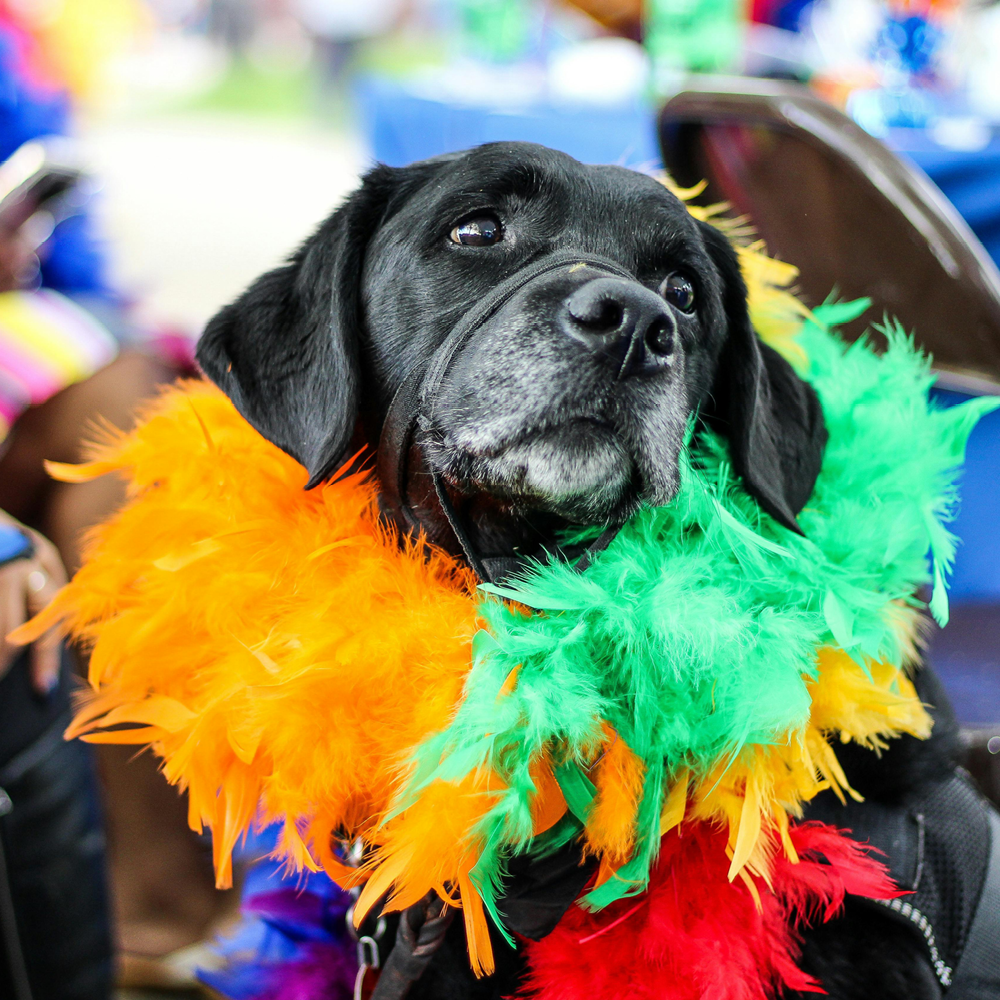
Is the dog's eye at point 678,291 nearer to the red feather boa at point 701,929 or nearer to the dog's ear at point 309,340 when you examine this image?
the dog's ear at point 309,340

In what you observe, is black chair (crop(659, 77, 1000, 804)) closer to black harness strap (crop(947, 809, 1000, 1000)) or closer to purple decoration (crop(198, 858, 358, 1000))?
black harness strap (crop(947, 809, 1000, 1000))

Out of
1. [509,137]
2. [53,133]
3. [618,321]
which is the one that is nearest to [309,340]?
[618,321]

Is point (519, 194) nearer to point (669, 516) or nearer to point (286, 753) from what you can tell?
point (669, 516)

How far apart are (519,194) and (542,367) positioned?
0.36 meters

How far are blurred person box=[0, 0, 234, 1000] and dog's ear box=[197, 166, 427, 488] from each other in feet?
1.90

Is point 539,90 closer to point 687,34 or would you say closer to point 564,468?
point 687,34

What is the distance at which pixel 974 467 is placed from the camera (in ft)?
6.38

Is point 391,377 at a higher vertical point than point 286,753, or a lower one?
higher

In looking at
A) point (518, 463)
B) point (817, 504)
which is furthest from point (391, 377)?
point (817, 504)

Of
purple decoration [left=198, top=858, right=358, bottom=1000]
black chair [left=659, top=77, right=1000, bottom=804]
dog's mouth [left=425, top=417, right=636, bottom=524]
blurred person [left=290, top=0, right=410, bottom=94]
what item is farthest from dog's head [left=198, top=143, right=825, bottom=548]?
blurred person [left=290, top=0, right=410, bottom=94]

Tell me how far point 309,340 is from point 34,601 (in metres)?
0.71

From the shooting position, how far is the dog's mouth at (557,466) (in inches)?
42.4

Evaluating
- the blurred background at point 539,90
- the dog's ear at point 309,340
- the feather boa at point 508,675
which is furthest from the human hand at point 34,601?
the blurred background at point 539,90

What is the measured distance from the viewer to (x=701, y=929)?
1.05 metres
